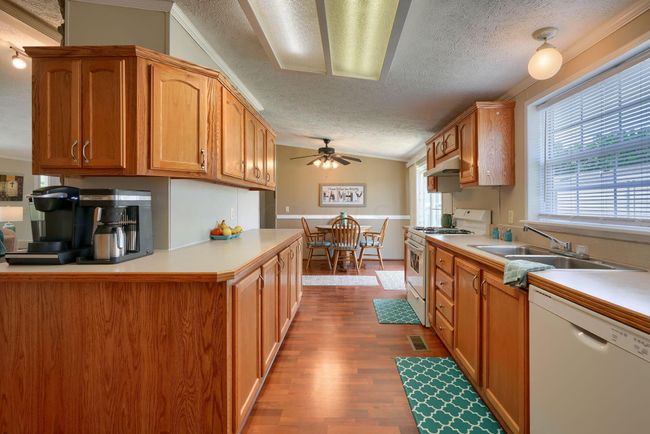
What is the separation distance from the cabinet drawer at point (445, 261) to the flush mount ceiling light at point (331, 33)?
1.47 metres

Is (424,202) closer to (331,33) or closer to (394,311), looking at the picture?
(394,311)

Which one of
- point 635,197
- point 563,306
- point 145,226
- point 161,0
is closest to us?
point 563,306

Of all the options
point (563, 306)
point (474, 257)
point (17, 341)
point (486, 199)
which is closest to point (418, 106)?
point (486, 199)

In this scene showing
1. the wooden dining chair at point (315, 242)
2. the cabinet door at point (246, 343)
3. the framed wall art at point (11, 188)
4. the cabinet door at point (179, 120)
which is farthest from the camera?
the framed wall art at point (11, 188)

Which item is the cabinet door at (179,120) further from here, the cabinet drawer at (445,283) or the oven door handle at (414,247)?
the oven door handle at (414,247)

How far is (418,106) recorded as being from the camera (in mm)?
3000

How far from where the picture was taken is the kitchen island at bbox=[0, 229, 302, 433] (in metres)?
1.22

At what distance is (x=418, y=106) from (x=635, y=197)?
194 centimetres

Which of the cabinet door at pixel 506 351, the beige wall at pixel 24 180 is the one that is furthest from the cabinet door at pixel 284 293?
the beige wall at pixel 24 180

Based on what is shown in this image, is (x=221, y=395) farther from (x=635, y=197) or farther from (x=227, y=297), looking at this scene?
(x=635, y=197)

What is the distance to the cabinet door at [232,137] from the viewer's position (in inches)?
75.1

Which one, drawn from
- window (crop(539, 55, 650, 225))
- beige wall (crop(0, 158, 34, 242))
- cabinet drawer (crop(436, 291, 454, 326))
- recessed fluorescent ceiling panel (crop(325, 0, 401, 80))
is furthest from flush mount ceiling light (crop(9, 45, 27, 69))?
beige wall (crop(0, 158, 34, 242))

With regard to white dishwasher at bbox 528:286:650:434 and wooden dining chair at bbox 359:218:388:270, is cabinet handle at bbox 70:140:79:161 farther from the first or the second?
wooden dining chair at bbox 359:218:388:270

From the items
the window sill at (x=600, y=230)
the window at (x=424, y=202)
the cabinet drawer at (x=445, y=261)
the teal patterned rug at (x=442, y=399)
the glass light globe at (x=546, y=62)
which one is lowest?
the teal patterned rug at (x=442, y=399)
